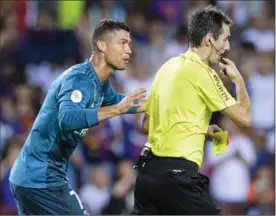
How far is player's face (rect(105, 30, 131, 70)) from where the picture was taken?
7.20 metres

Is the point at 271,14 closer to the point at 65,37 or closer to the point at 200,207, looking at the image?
the point at 65,37

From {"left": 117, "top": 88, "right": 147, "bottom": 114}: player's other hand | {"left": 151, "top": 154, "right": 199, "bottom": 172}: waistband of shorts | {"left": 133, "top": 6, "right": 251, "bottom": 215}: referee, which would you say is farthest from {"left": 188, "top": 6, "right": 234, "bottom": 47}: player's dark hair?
{"left": 151, "top": 154, "right": 199, "bottom": 172}: waistband of shorts

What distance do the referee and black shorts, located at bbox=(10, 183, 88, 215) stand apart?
599 mm

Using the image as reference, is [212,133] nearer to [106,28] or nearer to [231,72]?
[231,72]

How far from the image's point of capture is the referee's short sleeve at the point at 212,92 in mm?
6625

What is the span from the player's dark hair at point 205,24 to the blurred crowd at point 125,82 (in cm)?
397

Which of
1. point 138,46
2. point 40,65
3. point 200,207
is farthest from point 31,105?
point 200,207

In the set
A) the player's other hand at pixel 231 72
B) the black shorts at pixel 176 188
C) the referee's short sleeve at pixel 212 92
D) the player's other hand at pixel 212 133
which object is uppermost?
the player's other hand at pixel 231 72

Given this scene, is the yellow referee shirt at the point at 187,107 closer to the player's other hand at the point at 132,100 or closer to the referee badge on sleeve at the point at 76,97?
the player's other hand at the point at 132,100

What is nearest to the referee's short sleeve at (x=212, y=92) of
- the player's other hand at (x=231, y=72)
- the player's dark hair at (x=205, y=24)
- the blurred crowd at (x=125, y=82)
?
the player's other hand at (x=231, y=72)

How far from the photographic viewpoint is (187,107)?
6.63 meters

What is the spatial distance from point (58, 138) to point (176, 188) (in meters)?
1.02

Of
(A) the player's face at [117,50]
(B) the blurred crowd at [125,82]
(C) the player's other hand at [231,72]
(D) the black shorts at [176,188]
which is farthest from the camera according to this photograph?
(B) the blurred crowd at [125,82]

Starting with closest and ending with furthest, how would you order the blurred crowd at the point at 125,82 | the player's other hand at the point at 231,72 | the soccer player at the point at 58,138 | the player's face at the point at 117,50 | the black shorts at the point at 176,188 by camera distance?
the black shorts at the point at 176,188
the player's other hand at the point at 231,72
the soccer player at the point at 58,138
the player's face at the point at 117,50
the blurred crowd at the point at 125,82
